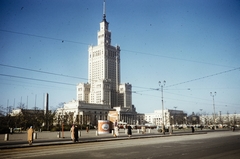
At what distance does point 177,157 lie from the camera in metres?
12.4

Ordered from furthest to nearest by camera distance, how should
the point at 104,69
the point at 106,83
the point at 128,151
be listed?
the point at 104,69
the point at 106,83
the point at 128,151

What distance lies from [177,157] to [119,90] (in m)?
160

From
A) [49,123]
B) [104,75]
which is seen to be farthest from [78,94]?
[49,123]

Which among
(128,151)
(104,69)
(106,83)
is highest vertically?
(104,69)

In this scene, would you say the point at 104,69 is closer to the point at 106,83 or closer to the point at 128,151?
the point at 106,83

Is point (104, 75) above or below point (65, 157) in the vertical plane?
above

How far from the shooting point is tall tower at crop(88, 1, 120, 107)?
157875 mm

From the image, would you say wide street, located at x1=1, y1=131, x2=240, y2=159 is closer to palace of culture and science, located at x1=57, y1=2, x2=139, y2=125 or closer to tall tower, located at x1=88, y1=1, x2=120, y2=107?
palace of culture and science, located at x1=57, y1=2, x2=139, y2=125

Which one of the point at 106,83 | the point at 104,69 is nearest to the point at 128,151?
the point at 106,83

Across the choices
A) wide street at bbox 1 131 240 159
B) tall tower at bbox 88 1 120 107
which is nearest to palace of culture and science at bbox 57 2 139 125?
tall tower at bbox 88 1 120 107

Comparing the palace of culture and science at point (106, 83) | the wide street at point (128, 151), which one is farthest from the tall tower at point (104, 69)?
the wide street at point (128, 151)

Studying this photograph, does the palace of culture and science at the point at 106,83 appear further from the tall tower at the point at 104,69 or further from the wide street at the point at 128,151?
the wide street at the point at 128,151

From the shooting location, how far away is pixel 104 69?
529ft

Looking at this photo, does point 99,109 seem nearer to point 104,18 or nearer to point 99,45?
point 99,45
